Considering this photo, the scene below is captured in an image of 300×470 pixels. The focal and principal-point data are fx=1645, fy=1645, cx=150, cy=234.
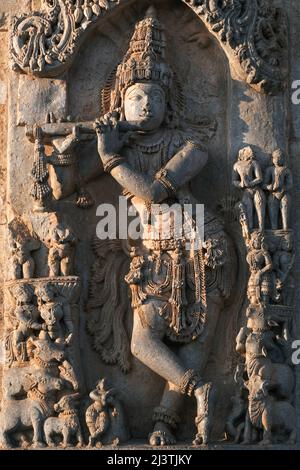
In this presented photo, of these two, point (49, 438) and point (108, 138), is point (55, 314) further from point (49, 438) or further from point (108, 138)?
point (108, 138)

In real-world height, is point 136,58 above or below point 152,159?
above

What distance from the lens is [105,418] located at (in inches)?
444

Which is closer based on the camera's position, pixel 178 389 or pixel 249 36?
pixel 178 389

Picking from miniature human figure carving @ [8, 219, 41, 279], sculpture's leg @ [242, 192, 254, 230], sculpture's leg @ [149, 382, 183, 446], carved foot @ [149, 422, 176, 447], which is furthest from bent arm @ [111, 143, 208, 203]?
carved foot @ [149, 422, 176, 447]

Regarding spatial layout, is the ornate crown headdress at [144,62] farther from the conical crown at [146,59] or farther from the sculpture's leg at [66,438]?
the sculpture's leg at [66,438]

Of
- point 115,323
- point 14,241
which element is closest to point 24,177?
point 14,241

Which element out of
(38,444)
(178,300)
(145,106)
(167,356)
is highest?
(145,106)

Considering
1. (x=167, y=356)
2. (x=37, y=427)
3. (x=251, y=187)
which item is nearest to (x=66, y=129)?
(x=251, y=187)

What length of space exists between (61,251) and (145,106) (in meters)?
1.19

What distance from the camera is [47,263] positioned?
11625 millimetres

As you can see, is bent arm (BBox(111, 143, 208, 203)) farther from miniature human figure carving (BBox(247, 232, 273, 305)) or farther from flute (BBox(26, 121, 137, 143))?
miniature human figure carving (BBox(247, 232, 273, 305))

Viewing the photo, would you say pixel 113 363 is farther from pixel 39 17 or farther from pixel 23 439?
pixel 39 17

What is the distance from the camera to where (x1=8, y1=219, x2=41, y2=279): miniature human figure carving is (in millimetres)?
11594

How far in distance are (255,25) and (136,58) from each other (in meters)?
0.89
